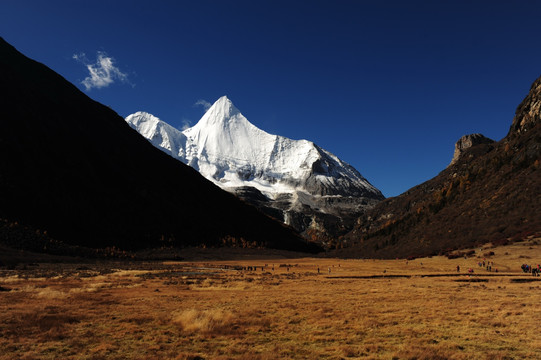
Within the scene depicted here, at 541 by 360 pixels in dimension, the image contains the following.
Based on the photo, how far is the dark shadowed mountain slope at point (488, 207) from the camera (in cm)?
9964

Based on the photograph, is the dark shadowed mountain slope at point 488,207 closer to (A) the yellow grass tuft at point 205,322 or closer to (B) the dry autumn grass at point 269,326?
(B) the dry autumn grass at point 269,326

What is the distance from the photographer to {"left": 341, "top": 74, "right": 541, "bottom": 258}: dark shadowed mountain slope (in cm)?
9964

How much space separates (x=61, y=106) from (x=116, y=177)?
63811 mm

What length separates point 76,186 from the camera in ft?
483

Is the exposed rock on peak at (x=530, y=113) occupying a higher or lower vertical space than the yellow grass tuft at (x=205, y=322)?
higher

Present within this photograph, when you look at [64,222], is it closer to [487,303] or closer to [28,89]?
[28,89]

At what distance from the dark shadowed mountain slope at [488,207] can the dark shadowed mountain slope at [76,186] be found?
3359 inches

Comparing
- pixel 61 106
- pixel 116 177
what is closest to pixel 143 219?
pixel 116 177

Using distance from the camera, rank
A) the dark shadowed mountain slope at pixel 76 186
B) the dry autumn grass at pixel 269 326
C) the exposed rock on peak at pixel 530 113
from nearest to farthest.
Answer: the dry autumn grass at pixel 269 326 → the dark shadowed mountain slope at pixel 76 186 → the exposed rock on peak at pixel 530 113

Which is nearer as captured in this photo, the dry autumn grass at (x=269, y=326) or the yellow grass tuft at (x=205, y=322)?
the dry autumn grass at (x=269, y=326)

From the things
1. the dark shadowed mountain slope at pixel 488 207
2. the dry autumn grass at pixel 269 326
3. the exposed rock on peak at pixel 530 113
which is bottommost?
the dry autumn grass at pixel 269 326

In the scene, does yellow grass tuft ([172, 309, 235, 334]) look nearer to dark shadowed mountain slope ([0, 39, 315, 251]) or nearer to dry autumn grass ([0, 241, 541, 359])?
dry autumn grass ([0, 241, 541, 359])

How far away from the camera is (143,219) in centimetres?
16012

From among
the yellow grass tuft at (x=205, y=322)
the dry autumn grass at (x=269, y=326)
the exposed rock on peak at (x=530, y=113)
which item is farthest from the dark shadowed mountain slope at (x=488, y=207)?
the yellow grass tuft at (x=205, y=322)
